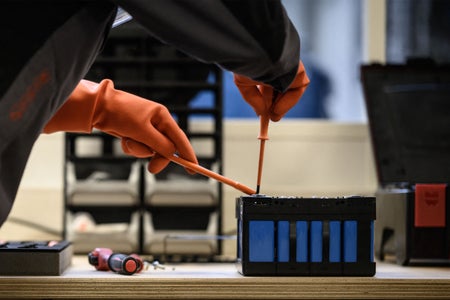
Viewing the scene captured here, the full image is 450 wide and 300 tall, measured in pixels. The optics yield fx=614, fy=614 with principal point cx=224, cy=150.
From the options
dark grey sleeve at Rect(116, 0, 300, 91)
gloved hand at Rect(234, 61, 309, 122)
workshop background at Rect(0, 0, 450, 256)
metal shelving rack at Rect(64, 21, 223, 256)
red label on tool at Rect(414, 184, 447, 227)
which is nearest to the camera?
dark grey sleeve at Rect(116, 0, 300, 91)

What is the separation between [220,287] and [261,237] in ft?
0.37

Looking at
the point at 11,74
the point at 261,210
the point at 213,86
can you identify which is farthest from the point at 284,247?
the point at 213,86

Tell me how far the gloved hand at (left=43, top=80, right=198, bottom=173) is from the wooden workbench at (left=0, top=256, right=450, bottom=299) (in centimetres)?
20

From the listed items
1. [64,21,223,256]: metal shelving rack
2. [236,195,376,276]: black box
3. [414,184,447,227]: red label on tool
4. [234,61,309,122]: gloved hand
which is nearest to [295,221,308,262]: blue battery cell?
[236,195,376,276]: black box

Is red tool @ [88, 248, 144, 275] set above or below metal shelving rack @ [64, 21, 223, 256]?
below

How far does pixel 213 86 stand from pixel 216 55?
2.84 feet

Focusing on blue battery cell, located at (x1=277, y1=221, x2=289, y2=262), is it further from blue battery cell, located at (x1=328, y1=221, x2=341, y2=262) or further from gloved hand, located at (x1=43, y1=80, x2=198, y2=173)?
gloved hand, located at (x1=43, y1=80, x2=198, y2=173)

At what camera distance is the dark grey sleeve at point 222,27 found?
0.61m

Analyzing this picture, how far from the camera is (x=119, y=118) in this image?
2.98ft

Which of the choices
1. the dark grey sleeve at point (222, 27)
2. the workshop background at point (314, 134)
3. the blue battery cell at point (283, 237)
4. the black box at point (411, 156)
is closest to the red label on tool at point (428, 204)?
the black box at point (411, 156)

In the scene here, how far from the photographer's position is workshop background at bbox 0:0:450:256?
64.6 inches

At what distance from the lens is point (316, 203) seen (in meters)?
0.97

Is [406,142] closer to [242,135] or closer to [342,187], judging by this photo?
[342,187]

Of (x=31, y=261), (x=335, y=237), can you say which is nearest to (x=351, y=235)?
(x=335, y=237)
